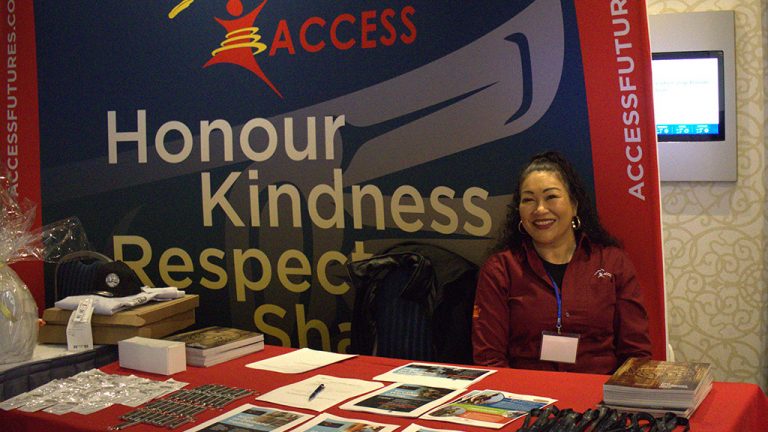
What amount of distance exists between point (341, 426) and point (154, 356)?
3.11 feet

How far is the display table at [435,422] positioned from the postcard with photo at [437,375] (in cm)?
4

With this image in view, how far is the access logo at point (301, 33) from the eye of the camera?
3.77m

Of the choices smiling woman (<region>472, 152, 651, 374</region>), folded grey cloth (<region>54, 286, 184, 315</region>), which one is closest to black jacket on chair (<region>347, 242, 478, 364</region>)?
smiling woman (<region>472, 152, 651, 374</region>)

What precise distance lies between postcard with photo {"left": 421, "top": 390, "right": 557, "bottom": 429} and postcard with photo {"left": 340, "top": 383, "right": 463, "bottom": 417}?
42 millimetres

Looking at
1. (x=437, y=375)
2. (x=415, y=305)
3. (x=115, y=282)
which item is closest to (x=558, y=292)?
(x=415, y=305)

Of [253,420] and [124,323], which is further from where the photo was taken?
[124,323]

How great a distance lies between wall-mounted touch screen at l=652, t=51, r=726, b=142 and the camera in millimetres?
4527

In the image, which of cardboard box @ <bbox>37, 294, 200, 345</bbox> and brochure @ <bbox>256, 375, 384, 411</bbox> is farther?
cardboard box @ <bbox>37, 294, 200, 345</bbox>

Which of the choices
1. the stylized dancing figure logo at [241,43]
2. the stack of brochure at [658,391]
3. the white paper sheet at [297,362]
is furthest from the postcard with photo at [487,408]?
the stylized dancing figure logo at [241,43]

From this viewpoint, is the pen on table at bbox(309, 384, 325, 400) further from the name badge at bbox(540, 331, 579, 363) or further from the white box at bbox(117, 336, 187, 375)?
the name badge at bbox(540, 331, 579, 363)

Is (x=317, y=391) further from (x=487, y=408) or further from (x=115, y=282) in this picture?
(x=115, y=282)

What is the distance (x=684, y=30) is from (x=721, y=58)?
246 millimetres

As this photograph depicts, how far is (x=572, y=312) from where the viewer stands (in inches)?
125

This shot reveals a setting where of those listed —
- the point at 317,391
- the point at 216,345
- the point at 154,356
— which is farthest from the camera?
the point at 216,345
